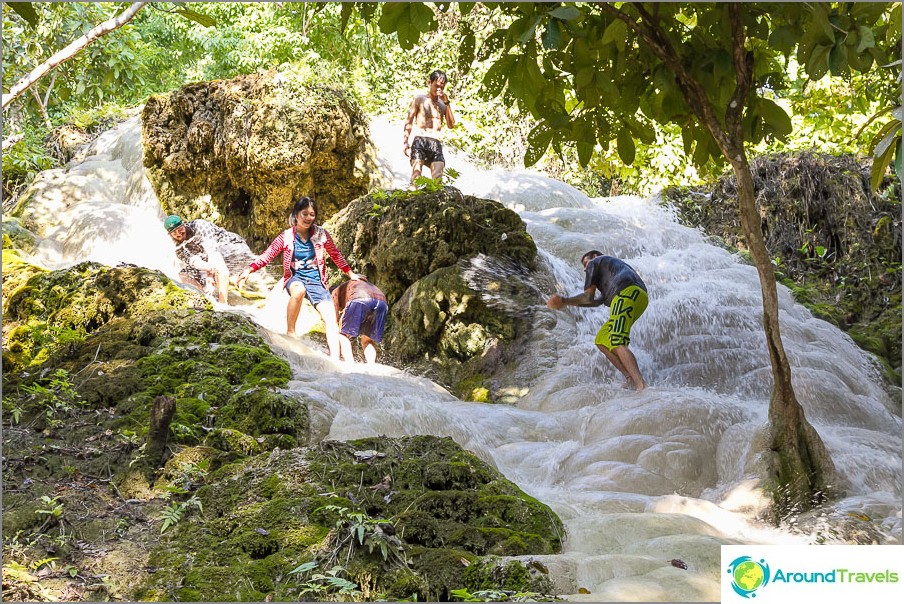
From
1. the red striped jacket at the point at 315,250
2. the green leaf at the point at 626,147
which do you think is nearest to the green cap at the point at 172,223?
the red striped jacket at the point at 315,250

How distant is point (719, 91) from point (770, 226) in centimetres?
683

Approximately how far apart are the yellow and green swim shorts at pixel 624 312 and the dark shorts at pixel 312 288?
2694mm

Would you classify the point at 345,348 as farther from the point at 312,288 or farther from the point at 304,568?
the point at 304,568

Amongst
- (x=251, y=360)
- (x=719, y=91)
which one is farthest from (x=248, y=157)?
(x=719, y=91)

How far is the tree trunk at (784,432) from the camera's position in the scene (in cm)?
502

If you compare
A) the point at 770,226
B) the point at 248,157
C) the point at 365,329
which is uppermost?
the point at 248,157

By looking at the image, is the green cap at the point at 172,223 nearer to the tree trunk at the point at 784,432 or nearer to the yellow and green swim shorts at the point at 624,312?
the yellow and green swim shorts at the point at 624,312

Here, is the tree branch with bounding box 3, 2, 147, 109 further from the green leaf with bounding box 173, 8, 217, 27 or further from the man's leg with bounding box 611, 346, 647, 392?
the man's leg with bounding box 611, 346, 647, 392

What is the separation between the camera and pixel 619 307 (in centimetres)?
780

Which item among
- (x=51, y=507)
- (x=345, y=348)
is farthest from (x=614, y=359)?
(x=51, y=507)

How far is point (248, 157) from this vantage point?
38.5ft

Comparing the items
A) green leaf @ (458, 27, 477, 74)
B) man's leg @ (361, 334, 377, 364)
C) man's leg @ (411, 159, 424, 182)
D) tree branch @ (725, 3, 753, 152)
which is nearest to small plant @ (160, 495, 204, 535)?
green leaf @ (458, 27, 477, 74)

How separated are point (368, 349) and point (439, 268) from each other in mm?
1453

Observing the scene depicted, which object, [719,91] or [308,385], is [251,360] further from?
[719,91]
